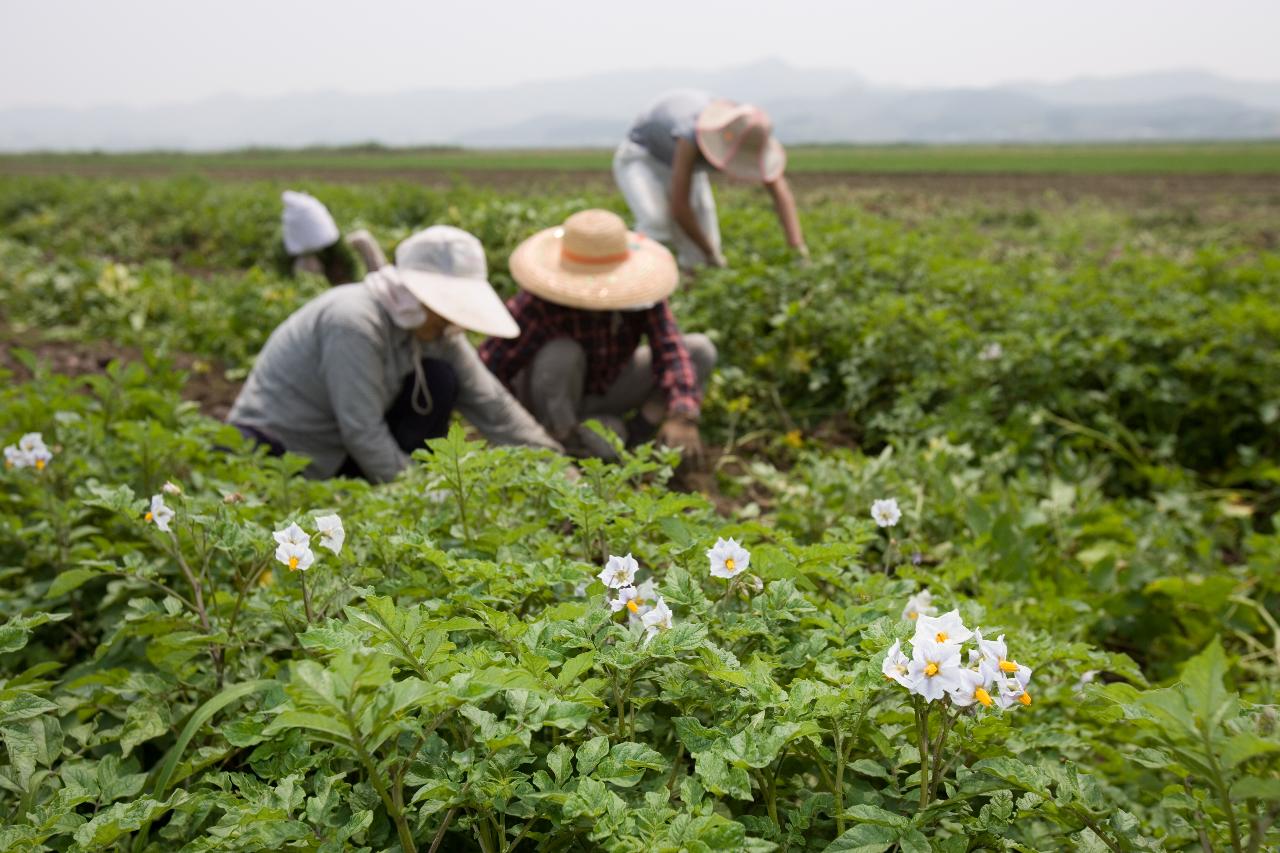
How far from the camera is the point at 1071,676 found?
2051 millimetres

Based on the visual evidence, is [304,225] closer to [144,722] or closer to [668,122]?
[668,122]

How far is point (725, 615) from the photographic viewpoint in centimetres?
153

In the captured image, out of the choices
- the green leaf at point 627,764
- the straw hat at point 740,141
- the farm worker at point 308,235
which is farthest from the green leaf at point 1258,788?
the farm worker at point 308,235

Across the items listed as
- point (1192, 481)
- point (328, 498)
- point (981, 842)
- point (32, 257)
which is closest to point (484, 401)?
point (328, 498)

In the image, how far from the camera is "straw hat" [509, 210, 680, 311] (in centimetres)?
353

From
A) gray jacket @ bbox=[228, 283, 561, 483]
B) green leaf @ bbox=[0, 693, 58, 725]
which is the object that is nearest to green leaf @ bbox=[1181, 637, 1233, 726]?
green leaf @ bbox=[0, 693, 58, 725]

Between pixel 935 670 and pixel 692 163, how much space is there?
13.7 feet

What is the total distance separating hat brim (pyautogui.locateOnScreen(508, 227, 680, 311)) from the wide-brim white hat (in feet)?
1.23

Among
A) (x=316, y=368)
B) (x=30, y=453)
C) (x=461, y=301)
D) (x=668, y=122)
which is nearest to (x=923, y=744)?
(x=30, y=453)

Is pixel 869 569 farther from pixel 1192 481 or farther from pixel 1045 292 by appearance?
pixel 1045 292

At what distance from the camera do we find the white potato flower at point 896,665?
1.20 meters

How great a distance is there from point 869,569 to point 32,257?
8516 millimetres

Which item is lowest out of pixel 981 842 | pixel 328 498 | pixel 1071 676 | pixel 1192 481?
pixel 1192 481

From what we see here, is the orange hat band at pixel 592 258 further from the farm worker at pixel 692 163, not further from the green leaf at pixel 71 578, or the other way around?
the green leaf at pixel 71 578
